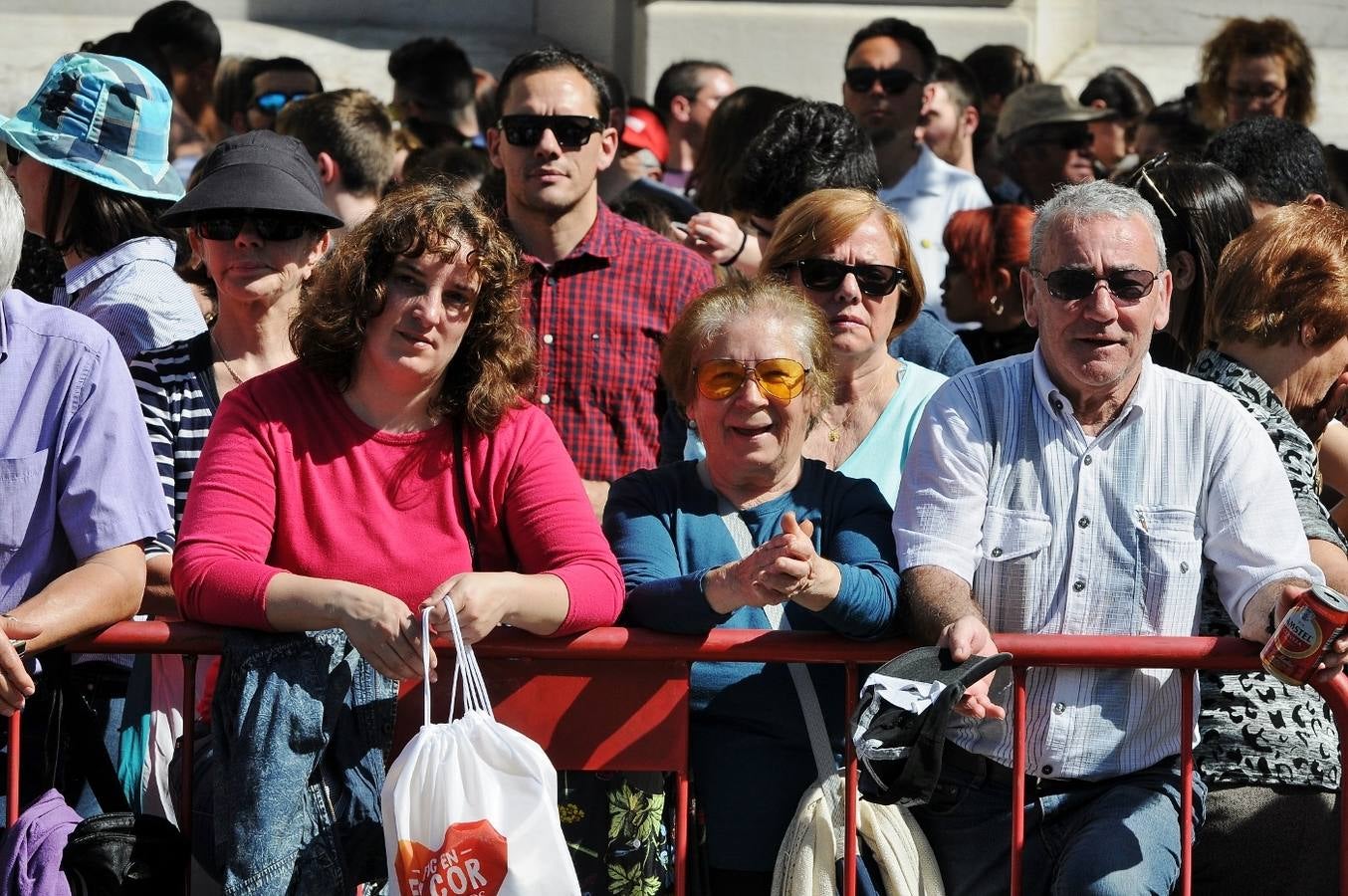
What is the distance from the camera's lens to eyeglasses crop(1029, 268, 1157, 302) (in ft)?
13.2

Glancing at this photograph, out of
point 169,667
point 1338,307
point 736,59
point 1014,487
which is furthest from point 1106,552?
point 736,59

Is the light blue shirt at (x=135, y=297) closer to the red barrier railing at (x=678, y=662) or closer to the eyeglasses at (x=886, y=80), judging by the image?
the red barrier railing at (x=678, y=662)

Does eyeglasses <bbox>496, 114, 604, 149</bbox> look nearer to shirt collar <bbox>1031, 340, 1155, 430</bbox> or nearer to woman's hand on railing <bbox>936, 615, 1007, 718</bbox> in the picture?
shirt collar <bbox>1031, 340, 1155, 430</bbox>

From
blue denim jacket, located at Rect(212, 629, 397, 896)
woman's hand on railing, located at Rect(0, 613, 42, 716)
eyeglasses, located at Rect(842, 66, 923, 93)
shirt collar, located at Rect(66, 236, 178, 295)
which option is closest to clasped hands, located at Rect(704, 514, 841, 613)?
blue denim jacket, located at Rect(212, 629, 397, 896)

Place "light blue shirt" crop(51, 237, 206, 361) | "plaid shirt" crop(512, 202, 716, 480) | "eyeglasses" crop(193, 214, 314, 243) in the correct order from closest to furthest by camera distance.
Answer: "eyeglasses" crop(193, 214, 314, 243) < "light blue shirt" crop(51, 237, 206, 361) < "plaid shirt" crop(512, 202, 716, 480)

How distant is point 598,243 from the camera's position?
5.70 meters

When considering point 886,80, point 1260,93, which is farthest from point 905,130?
point 1260,93

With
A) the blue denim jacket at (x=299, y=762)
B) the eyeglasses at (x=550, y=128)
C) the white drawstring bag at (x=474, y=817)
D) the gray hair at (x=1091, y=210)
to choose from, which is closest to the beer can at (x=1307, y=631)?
the gray hair at (x=1091, y=210)

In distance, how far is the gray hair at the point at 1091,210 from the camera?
4.10m

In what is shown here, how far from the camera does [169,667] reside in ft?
14.3

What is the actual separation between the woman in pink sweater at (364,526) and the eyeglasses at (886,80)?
12.3 ft

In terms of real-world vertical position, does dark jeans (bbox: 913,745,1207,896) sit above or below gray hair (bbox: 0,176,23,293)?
below

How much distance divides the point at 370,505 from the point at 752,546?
2.71ft

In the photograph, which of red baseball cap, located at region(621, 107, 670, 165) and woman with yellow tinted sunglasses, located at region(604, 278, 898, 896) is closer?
woman with yellow tinted sunglasses, located at region(604, 278, 898, 896)
